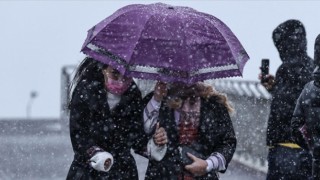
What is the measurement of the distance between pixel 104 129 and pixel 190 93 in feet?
2.08

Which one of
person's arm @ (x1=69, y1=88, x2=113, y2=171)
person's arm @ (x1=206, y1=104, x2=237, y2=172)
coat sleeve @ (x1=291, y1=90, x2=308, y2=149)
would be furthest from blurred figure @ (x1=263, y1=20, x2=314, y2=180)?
person's arm @ (x1=69, y1=88, x2=113, y2=171)

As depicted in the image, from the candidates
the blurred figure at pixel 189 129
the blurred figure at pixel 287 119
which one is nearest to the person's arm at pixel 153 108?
the blurred figure at pixel 189 129

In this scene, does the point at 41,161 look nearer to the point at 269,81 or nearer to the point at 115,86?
the point at 269,81

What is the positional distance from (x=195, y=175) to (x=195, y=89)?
Result: 59 centimetres

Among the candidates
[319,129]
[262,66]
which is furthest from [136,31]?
[262,66]

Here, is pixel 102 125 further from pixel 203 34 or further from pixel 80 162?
pixel 203 34

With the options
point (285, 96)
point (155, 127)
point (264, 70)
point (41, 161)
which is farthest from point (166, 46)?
point (41, 161)

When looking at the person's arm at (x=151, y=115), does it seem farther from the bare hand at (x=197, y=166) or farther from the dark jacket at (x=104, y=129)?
the bare hand at (x=197, y=166)

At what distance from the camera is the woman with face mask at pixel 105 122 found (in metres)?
6.74

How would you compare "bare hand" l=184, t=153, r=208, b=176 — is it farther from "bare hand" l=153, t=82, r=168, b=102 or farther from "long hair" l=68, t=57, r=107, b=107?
"long hair" l=68, t=57, r=107, b=107

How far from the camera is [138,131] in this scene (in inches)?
272

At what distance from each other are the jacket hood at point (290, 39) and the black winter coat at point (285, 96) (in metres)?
0.17

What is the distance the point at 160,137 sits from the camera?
675cm

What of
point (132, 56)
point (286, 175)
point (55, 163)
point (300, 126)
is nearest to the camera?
point (132, 56)
